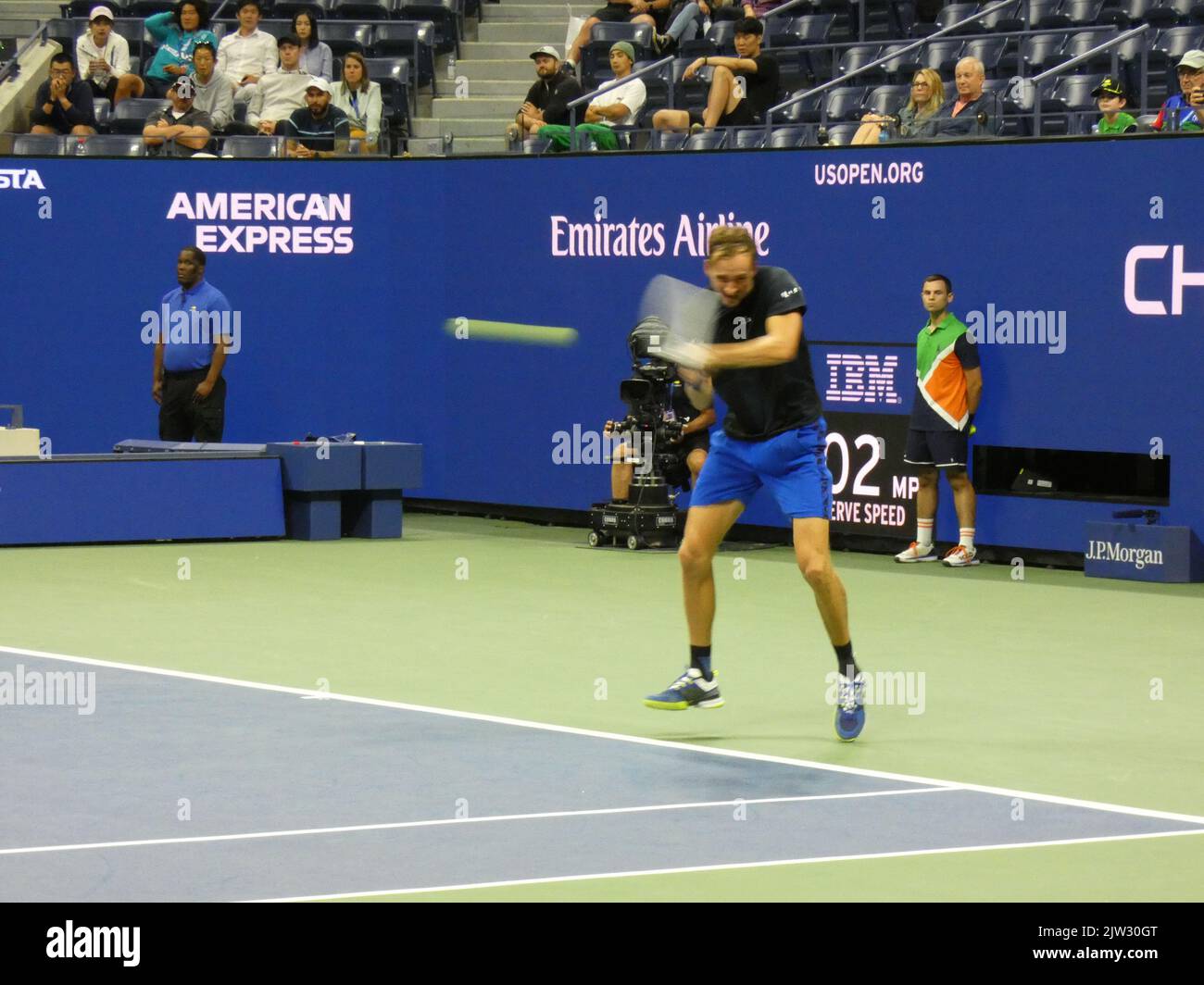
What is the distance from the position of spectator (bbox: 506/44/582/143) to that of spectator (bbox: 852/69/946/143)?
386 cm

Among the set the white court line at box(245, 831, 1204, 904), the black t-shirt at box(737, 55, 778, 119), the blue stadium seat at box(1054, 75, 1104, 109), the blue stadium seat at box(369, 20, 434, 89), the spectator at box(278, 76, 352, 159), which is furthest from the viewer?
the blue stadium seat at box(369, 20, 434, 89)

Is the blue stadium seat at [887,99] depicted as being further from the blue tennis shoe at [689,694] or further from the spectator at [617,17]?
the blue tennis shoe at [689,694]

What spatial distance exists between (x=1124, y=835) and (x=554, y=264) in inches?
490

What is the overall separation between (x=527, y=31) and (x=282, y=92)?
12.6 feet

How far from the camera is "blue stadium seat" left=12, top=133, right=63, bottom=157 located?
66.3 feet

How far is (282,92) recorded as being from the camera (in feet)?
70.4

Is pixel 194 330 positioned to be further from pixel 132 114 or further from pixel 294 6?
pixel 294 6

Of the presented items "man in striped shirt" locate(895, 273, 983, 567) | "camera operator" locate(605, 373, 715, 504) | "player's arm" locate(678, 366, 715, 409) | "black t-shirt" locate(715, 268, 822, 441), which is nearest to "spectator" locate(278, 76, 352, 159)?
"camera operator" locate(605, 373, 715, 504)

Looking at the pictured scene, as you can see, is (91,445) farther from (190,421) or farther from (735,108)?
(735,108)

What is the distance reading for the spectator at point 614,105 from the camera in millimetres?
19672

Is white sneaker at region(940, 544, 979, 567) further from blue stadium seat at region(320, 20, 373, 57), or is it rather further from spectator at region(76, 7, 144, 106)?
spectator at region(76, 7, 144, 106)
